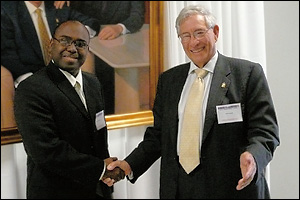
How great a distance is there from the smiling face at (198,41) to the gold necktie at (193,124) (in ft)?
0.06

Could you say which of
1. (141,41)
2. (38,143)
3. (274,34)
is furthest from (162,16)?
(38,143)

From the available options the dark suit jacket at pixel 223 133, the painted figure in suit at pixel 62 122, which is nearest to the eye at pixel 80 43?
the painted figure in suit at pixel 62 122

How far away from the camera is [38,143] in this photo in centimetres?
49

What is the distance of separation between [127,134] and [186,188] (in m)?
0.19

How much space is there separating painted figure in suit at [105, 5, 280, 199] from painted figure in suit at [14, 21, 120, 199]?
0.04 meters

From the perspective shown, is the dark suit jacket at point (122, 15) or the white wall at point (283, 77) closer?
the white wall at point (283, 77)

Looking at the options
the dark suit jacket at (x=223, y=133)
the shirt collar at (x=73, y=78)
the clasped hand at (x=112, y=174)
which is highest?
the shirt collar at (x=73, y=78)

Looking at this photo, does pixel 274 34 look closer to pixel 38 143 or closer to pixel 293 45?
pixel 293 45

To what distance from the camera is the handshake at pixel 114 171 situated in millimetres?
500

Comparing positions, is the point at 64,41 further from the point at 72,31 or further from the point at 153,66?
the point at 153,66

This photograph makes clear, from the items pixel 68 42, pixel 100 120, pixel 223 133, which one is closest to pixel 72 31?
pixel 68 42

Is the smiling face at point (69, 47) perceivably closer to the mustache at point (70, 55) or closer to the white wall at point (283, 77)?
the mustache at point (70, 55)

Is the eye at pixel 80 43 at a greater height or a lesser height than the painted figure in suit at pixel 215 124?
greater

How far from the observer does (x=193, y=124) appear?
1.62 feet
